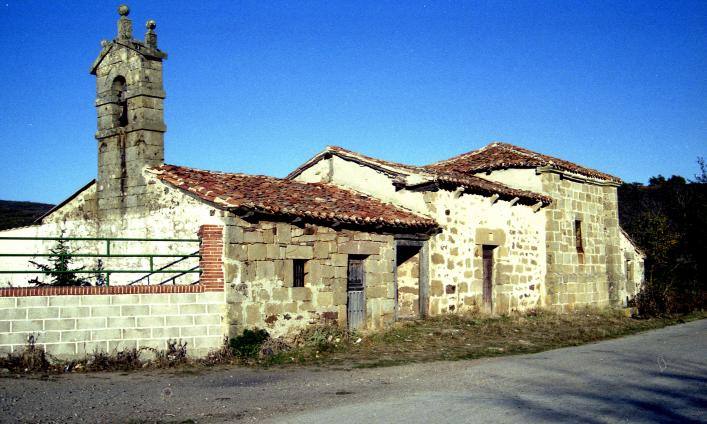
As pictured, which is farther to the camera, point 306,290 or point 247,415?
point 306,290

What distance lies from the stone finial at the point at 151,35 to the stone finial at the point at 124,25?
0.46 m

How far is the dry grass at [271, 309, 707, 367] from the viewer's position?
12.2 m

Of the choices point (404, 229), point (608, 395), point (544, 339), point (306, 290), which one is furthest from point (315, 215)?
point (608, 395)

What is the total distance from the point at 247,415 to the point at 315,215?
20.8 ft

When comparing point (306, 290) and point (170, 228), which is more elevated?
point (170, 228)

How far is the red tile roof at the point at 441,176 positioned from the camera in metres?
16.3

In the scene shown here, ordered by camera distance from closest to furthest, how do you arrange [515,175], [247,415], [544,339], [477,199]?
[247,415]
[544,339]
[477,199]
[515,175]

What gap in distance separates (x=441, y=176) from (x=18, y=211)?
34.7 meters

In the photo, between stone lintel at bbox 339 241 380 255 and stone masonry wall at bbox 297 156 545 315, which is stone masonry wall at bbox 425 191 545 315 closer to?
stone masonry wall at bbox 297 156 545 315

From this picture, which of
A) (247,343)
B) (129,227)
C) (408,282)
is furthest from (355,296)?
(129,227)

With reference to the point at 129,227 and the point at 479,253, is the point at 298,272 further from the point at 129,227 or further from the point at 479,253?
the point at 479,253

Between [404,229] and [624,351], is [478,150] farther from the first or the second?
[624,351]

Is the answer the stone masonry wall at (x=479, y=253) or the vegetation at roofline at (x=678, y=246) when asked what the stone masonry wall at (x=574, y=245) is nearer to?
the stone masonry wall at (x=479, y=253)

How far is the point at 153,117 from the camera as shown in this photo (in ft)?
48.9
